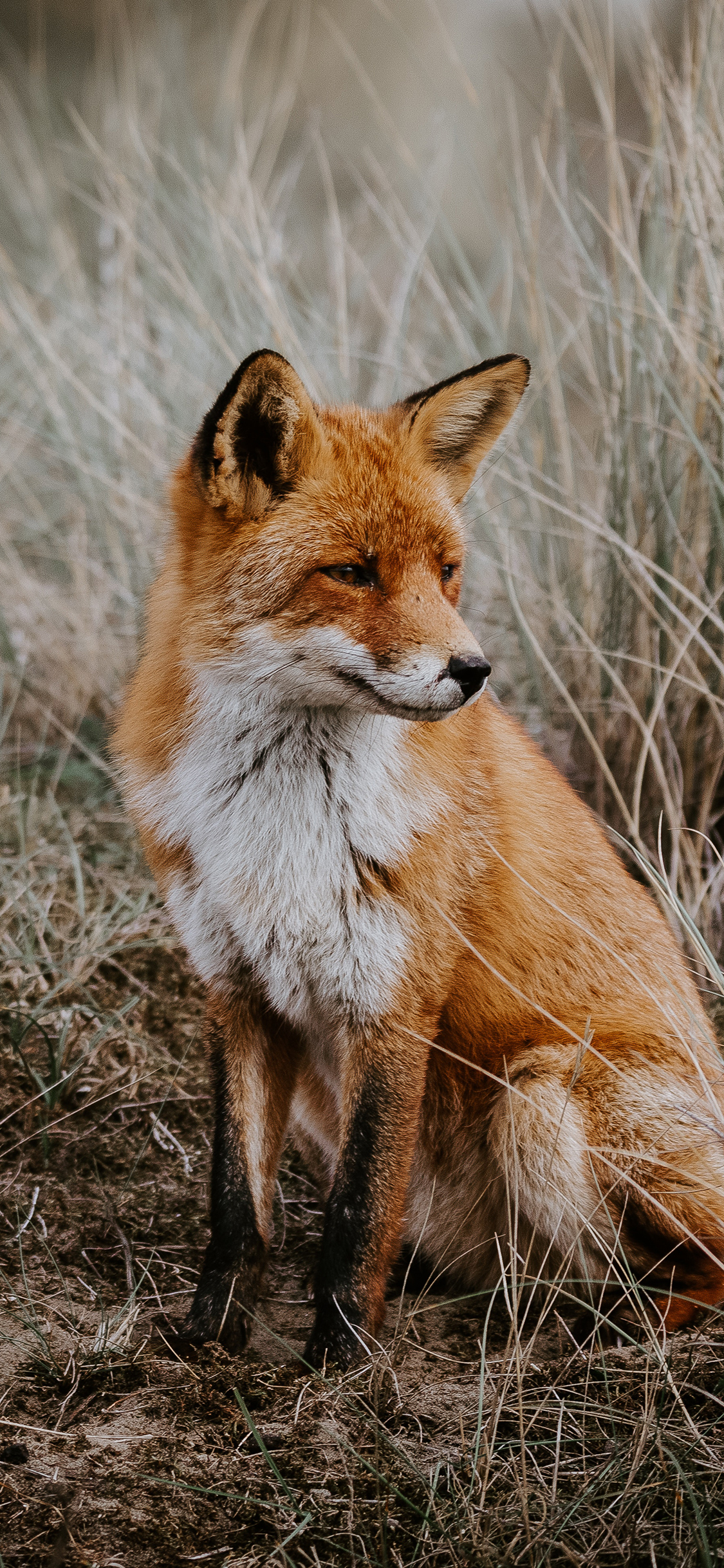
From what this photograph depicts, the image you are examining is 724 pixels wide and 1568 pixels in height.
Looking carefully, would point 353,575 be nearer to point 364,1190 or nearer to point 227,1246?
point 364,1190

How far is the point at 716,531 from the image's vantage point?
415 cm

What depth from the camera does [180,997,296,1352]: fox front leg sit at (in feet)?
8.90

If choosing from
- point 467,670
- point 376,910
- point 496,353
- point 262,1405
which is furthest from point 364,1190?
point 496,353

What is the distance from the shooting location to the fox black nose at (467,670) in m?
2.35

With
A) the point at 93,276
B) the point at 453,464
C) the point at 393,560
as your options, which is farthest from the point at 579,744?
the point at 93,276

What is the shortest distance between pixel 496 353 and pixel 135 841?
2524 mm

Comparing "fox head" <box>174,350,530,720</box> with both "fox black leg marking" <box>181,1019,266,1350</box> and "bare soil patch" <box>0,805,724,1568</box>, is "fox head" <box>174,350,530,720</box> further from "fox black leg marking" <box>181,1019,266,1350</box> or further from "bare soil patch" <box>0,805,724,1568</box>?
"bare soil patch" <box>0,805,724,1568</box>

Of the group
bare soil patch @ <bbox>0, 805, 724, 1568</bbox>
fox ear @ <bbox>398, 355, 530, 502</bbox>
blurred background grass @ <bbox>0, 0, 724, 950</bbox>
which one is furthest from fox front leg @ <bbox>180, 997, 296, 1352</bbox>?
fox ear @ <bbox>398, 355, 530, 502</bbox>

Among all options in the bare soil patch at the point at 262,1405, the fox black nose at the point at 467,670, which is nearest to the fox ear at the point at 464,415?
the fox black nose at the point at 467,670

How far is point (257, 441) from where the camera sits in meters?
2.55

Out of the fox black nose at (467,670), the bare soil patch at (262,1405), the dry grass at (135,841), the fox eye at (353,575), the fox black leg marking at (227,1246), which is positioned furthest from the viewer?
the fox black leg marking at (227,1246)

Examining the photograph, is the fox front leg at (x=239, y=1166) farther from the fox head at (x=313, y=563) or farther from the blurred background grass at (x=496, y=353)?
the blurred background grass at (x=496, y=353)

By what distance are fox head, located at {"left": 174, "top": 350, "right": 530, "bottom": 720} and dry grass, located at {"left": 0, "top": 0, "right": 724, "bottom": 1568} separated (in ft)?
2.88

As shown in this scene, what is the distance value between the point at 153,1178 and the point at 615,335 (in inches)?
136
